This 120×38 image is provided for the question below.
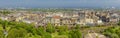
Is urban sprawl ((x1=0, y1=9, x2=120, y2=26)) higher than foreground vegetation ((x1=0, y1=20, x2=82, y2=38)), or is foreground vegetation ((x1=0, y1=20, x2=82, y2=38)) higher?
foreground vegetation ((x1=0, y1=20, x2=82, y2=38))

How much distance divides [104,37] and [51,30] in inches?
341

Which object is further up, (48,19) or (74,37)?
(74,37)

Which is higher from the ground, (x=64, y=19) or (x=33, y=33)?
(x=33, y=33)

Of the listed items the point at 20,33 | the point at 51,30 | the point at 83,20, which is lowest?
the point at 83,20

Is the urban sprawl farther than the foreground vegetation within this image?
Yes

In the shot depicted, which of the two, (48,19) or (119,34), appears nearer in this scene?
(119,34)

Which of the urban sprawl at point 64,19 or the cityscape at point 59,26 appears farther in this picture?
the urban sprawl at point 64,19

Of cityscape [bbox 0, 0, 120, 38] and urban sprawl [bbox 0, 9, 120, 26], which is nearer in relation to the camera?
cityscape [bbox 0, 0, 120, 38]

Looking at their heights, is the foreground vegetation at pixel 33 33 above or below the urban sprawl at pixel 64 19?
above

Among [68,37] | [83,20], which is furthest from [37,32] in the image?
[83,20]

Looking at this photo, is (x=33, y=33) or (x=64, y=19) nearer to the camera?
(x=33, y=33)

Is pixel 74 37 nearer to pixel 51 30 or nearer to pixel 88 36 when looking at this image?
pixel 88 36

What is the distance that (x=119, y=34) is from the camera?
2525 cm

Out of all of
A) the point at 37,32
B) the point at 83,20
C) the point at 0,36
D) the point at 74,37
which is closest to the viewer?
the point at 0,36
